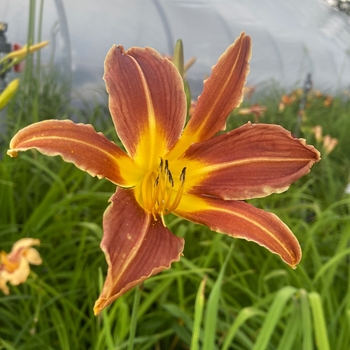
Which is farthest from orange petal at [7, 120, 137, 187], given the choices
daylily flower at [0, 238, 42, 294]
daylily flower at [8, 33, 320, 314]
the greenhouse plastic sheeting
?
the greenhouse plastic sheeting

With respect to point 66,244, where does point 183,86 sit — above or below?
above

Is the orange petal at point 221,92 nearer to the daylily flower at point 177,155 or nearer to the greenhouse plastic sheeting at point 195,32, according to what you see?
the daylily flower at point 177,155

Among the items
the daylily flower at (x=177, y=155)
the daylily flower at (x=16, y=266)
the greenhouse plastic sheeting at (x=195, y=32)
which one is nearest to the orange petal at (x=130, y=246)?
the daylily flower at (x=177, y=155)

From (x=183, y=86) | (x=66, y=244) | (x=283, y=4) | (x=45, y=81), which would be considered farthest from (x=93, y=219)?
(x=283, y=4)

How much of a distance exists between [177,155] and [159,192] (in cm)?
6

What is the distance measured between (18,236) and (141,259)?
0.63 meters

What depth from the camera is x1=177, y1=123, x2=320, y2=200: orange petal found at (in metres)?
0.35

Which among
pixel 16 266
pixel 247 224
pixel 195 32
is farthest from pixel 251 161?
pixel 195 32

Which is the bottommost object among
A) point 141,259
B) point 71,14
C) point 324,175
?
point 324,175

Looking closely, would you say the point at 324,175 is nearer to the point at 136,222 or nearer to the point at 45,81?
the point at 45,81

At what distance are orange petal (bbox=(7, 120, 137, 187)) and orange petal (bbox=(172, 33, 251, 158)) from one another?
77 millimetres

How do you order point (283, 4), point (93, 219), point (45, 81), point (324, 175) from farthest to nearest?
point (283, 4), point (45, 81), point (324, 175), point (93, 219)

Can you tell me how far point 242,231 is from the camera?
13.0 inches

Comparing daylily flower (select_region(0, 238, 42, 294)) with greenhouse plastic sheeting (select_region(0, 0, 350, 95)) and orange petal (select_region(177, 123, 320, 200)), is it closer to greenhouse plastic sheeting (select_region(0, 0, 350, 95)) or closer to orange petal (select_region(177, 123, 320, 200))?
orange petal (select_region(177, 123, 320, 200))
